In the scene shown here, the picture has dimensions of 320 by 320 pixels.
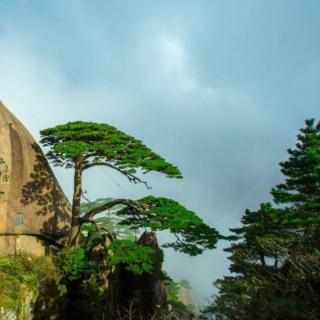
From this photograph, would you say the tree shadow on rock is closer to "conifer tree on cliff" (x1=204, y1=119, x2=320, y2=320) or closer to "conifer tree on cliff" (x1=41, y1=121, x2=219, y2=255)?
"conifer tree on cliff" (x1=41, y1=121, x2=219, y2=255)

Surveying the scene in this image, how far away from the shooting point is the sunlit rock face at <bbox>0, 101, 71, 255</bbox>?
19.8m

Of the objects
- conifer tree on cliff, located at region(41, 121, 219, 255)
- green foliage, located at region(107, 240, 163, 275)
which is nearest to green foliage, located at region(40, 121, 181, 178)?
conifer tree on cliff, located at region(41, 121, 219, 255)

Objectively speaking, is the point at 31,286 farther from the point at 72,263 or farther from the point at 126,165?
the point at 126,165

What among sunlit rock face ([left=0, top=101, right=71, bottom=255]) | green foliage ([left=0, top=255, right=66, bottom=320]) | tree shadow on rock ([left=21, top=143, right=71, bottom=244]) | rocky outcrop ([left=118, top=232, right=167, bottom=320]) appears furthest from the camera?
rocky outcrop ([left=118, top=232, right=167, bottom=320])

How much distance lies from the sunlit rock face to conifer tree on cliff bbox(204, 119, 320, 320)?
34.4 feet

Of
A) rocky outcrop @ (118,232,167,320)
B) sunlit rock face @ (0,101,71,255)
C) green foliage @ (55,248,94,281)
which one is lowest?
rocky outcrop @ (118,232,167,320)

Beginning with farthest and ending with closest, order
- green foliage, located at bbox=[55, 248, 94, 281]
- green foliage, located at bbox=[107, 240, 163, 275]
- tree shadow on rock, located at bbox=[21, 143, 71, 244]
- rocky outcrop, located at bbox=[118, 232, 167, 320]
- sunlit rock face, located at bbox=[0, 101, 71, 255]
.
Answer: rocky outcrop, located at bbox=[118, 232, 167, 320] < tree shadow on rock, located at bbox=[21, 143, 71, 244] < sunlit rock face, located at bbox=[0, 101, 71, 255] < green foliage, located at bbox=[55, 248, 94, 281] < green foliage, located at bbox=[107, 240, 163, 275]

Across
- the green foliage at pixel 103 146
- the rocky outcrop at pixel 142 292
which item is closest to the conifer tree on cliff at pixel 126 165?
the green foliage at pixel 103 146

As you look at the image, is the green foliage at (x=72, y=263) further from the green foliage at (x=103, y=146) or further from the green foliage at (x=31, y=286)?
the green foliage at (x=103, y=146)

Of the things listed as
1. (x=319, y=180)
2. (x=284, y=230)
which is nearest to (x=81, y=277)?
(x=284, y=230)

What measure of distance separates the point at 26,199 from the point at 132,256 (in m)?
7.74

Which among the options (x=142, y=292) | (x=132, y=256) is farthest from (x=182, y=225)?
(x=142, y=292)

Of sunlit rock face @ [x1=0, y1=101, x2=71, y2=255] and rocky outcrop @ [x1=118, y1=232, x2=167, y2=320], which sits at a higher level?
sunlit rock face @ [x1=0, y1=101, x2=71, y2=255]

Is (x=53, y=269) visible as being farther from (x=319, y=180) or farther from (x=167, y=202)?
(x=319, y=180)
